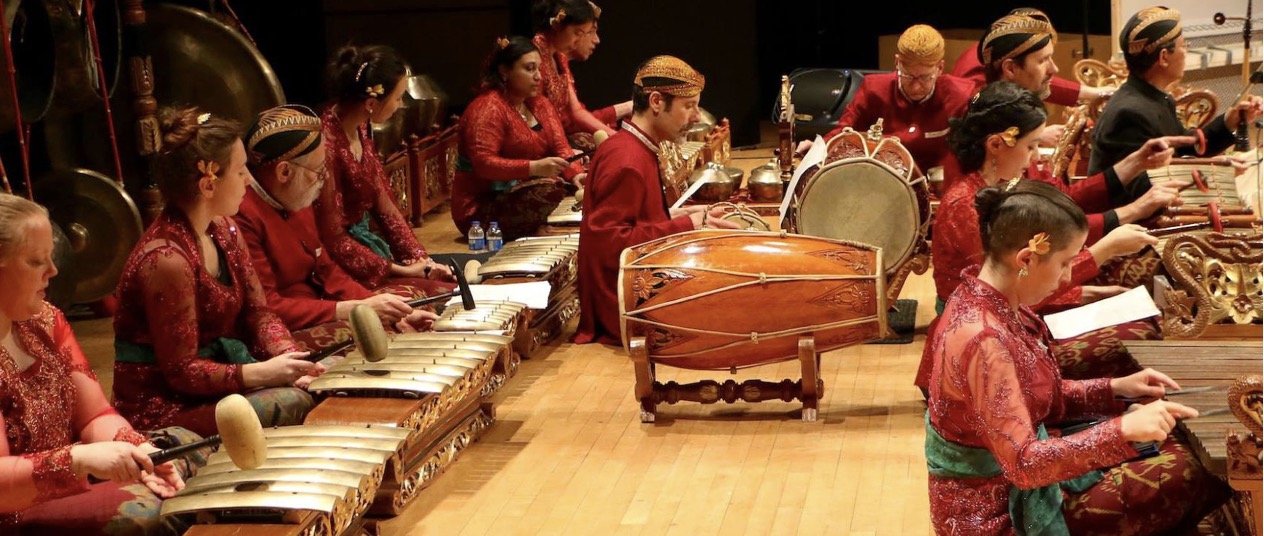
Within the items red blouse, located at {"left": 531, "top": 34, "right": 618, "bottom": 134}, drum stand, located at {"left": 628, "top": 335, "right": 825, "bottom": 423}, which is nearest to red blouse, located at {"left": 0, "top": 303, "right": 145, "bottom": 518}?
drum stand, located at {"left": 628, "top": 335, "right": 825, "bottom": 423}

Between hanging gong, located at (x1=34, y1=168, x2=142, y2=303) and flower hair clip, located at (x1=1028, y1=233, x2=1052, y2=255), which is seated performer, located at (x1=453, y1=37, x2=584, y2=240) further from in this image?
flower hair clip, located at (x1=1028, y1=233, x2=1052, y2=255)

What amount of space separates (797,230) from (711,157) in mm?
2605

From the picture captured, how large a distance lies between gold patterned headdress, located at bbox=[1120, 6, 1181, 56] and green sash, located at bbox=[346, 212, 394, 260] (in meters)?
2.50

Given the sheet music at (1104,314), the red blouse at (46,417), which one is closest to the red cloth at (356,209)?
the red blouse at (46,417)

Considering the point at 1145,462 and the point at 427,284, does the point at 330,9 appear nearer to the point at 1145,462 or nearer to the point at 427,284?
the point at 427,284

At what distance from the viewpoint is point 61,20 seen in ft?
16.1

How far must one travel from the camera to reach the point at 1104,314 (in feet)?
11.4

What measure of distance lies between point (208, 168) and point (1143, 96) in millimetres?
2899

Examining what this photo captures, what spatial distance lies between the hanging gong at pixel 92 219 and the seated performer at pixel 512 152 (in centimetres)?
150

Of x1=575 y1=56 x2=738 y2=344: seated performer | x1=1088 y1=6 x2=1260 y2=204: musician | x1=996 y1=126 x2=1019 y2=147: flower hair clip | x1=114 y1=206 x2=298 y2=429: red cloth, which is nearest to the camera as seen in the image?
x1=114 y1=206 x2=298 y2=429: red cloth

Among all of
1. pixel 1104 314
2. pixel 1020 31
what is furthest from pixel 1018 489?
pixel 1020 31

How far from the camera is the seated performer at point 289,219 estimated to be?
402 cm

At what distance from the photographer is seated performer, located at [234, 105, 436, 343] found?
4.02 meters

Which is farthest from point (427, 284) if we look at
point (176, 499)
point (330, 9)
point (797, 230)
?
point (330, 9)
